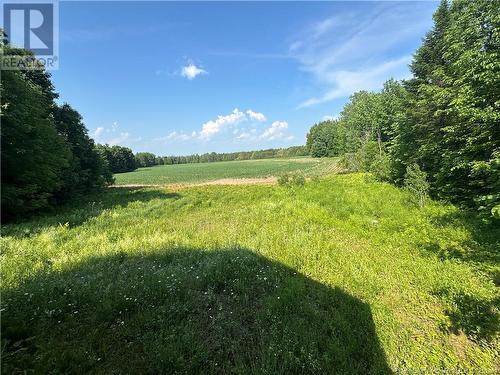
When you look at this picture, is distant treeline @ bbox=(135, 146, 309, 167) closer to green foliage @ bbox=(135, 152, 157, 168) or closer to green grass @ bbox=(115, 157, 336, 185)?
green foliage @ bbox=(135, 152, 157, 168)

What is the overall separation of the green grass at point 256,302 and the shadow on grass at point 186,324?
0.08ft

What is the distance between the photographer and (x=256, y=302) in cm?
553

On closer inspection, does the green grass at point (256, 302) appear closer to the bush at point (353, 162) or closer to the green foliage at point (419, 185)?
the green foliage at point (419, 185)

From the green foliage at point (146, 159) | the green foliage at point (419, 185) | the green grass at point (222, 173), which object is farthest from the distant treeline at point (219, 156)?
the green foliage at point (419, 185)

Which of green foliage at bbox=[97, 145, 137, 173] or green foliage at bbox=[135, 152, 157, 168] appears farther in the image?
green foliage at bbox=[135, 152, 157, 168]

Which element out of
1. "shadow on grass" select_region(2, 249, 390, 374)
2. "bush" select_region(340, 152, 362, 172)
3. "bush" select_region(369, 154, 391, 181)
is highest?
"bush" select_region(340, 152, 362, 172)

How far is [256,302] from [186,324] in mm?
1526

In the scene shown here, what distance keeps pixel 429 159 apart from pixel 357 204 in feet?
23.6

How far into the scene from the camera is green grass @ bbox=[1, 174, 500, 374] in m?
3.95

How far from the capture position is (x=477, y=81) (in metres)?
8.07

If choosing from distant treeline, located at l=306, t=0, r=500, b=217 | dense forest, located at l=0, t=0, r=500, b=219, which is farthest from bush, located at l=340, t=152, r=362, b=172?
dense forest, located at l=0, t=0, r=500, b=219

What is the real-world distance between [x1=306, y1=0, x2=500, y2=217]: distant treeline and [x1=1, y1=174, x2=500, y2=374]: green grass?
2324 millimetres

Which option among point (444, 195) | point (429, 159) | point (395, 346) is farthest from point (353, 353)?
point (429, 159)

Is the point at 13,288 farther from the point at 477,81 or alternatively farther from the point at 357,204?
the point at 357,204
